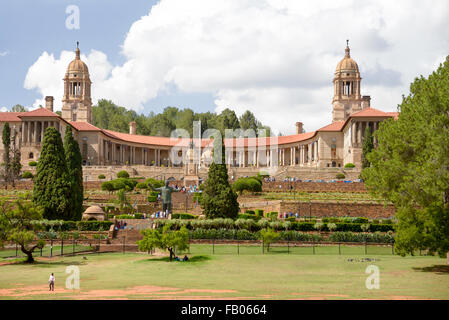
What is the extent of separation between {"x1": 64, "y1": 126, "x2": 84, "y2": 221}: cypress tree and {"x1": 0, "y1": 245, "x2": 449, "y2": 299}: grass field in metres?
12.2

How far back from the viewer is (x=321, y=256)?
33.7m

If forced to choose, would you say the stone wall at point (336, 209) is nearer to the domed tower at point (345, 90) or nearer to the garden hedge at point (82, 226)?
the garden hedge at point (82, 226)

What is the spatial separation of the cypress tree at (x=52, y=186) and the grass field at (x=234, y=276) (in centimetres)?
1173

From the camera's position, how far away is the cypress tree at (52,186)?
148 ft

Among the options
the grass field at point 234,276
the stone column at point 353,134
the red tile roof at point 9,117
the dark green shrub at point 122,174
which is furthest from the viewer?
the red tile roof at point 9,117

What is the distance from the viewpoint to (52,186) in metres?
45.2

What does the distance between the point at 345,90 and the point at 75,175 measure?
7828cm

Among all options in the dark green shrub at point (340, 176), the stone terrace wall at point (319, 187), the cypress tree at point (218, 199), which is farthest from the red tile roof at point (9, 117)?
the cypress tree at point (218, 199)

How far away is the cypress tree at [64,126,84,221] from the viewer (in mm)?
46219

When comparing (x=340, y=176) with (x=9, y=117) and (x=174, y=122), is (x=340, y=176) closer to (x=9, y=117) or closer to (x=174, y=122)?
(x=9, y=117)

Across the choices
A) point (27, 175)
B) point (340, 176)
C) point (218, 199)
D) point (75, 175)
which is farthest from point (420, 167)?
point (27, 175)

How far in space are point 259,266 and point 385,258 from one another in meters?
A: 8.95

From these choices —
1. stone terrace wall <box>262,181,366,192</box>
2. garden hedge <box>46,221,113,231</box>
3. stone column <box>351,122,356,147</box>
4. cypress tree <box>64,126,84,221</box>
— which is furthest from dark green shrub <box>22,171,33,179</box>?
stone column <box>351,122,356,147</box>
